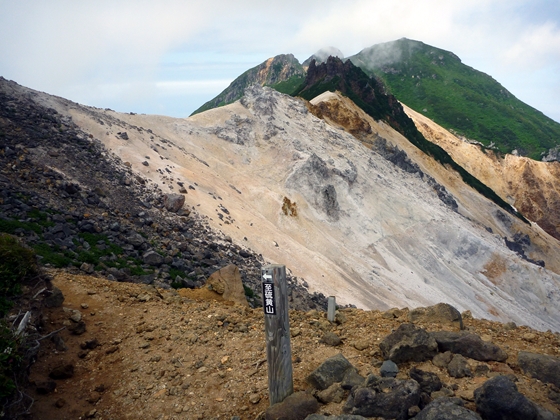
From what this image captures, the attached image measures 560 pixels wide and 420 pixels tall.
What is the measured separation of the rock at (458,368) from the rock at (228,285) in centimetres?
565

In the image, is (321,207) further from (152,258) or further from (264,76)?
(264,76)

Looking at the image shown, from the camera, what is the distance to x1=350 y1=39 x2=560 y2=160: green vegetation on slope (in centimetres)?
8919

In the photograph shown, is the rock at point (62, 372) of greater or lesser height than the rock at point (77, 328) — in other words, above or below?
below

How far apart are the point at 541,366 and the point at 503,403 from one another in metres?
1.54

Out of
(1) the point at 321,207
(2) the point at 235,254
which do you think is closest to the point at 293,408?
(2) the point at 235,254

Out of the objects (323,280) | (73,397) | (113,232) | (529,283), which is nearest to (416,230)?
(529,283)

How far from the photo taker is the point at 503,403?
4395 mm

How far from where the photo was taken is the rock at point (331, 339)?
6875mm

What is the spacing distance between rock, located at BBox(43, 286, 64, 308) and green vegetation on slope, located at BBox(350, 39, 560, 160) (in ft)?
281

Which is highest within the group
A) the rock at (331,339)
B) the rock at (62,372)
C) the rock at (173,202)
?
the rock at (173,202)

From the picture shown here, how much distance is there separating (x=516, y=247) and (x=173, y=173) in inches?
1590

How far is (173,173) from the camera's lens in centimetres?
2117

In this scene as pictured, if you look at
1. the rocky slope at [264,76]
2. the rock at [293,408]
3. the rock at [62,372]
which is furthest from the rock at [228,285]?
the rocky slope at [264,76]

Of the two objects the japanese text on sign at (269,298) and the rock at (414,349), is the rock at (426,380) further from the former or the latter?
the japanese text on sign at (269,298)
